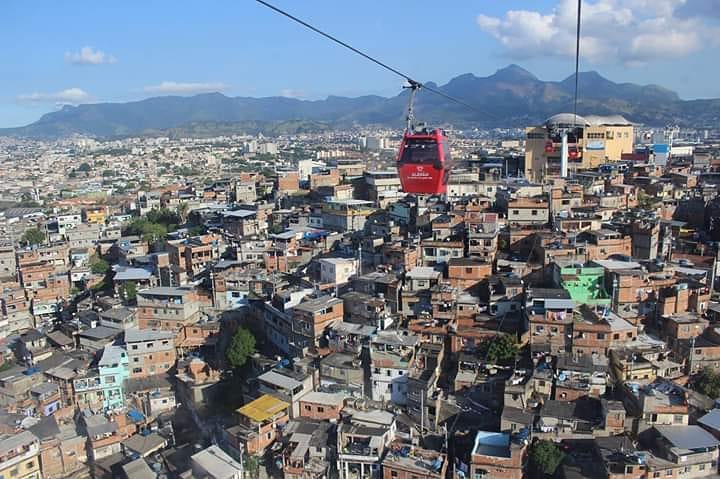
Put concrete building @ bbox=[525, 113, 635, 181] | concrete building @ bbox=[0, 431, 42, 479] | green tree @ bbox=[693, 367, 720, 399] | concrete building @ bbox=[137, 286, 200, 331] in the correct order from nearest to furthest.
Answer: green tree @ bbox=[693, 367, 720, 399], concrete building @ bbox=[0, 431, 42, 479], concrete building @ bbox=[137, 286, 200, 331], concrete building @ bbox=[525, 113, 635, 181]

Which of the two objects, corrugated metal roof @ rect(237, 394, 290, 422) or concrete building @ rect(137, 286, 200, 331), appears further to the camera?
concrete building @ rect(137, 286, 200, 331)

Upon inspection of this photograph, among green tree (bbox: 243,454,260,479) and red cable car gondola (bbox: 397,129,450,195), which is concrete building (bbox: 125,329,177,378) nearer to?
green tree (bbox: 243,454,260,479)

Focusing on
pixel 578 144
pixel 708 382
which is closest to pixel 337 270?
pixel 708 382

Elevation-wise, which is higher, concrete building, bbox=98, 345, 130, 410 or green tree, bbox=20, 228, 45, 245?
green tree, bbox=20, 228, 45, 245

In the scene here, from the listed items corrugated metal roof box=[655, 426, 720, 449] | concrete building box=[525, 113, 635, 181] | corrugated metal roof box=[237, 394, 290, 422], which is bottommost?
corrugated metal roof box=[237, 394, 290, 422]

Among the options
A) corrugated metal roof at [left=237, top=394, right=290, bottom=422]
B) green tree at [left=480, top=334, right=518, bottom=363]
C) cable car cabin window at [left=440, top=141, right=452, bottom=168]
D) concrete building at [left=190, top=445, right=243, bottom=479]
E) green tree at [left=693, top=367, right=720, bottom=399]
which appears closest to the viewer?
concrete building at [left=190, top=445, right=243, bottom=479]

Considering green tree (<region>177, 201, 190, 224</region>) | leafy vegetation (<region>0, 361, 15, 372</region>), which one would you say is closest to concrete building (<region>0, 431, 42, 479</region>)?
leafy vegetation (<region>0, 361, 15, 372</region>)

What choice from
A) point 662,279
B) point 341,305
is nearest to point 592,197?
point 662,279
